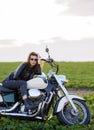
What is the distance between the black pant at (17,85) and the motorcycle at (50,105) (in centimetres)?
11

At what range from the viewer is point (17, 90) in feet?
34.2

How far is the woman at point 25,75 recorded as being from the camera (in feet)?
33.5

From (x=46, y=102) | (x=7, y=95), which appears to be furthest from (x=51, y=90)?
(x=7, y=95)

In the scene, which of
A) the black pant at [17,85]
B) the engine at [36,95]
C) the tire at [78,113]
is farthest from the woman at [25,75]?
the tire at [78,113]

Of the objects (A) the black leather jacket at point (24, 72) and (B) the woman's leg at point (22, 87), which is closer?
(B) the woman's leg at point (22, 87)

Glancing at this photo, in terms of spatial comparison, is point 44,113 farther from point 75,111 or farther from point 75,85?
point 75,85

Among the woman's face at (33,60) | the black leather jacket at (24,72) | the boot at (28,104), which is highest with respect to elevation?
the woman's face at (33,60)

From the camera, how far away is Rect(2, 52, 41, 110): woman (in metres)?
10.2

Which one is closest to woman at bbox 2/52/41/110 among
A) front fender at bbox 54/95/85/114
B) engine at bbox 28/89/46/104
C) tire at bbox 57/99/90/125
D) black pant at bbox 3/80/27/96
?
black pant at bbox 3/80/27/96

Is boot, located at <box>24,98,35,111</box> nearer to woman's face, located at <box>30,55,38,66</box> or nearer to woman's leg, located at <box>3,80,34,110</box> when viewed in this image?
woman's leg, located at <box>3,80,34,110</box>

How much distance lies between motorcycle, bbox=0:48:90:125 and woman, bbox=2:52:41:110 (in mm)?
119

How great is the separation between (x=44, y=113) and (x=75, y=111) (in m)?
0.61

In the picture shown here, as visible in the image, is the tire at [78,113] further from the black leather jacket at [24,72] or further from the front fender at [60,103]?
the black leather jacket at [24,72]

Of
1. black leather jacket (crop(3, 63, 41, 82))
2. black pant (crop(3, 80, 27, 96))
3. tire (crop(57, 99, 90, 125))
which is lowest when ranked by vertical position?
tire (crop(57, 99, 90, 125))
